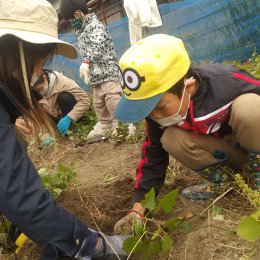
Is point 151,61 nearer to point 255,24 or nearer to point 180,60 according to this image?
point 180,60

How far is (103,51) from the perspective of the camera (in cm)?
338

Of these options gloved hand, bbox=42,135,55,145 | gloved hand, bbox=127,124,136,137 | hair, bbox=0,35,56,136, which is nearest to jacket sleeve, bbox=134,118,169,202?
hair, bbox=0,35,56,136

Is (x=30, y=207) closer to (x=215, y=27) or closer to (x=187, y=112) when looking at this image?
(x=187, y=112)

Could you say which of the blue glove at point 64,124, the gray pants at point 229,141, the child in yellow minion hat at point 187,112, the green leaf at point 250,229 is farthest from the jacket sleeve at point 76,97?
the green leaf at point 250,229

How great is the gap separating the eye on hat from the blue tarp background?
275 centimetres

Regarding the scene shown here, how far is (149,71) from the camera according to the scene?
1253 mm

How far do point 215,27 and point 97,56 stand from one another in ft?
4.86

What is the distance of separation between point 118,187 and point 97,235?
2.09 feet

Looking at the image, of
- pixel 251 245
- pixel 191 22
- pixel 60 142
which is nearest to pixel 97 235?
pixel 251 245

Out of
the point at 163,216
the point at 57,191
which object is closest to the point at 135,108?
the point at 163,216

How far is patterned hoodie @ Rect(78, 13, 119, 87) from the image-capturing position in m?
3.33

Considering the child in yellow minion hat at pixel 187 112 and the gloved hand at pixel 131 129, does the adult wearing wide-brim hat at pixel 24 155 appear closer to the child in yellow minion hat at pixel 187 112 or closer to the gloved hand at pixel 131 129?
the child in yellow minion hat at pixel 187 112

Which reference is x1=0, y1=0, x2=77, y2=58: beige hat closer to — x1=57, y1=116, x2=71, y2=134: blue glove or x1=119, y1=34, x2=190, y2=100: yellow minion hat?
x1=119, y1=34, x2=190, y2=100: yellow minion hat

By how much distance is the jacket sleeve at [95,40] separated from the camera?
3.32 meters
